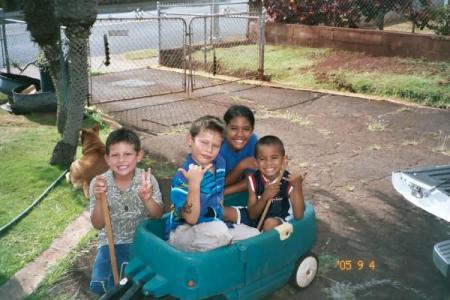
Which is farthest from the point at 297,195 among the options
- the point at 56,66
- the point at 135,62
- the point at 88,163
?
the point at 135,62

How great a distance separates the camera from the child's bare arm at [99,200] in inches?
122

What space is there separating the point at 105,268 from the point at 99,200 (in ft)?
1.61

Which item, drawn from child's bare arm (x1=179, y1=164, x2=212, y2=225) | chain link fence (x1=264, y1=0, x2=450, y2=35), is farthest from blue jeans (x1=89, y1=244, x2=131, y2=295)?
chain link fence (x1=264, y1=0, x2=450, y2=35)

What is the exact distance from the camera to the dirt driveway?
3.65 meters

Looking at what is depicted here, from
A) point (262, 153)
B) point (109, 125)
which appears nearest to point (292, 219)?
point (262, 153)

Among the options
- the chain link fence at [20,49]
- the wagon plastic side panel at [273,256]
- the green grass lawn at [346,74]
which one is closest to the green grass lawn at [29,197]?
the wagon plastic side panel at [273,256]

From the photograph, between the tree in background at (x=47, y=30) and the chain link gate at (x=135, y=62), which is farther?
the chain link gate at (x=135, y=62)

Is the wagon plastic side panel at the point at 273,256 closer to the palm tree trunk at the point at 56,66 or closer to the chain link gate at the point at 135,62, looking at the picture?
the palm tree trunk at the point at 56,66

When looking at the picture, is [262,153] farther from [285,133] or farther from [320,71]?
[320,71]

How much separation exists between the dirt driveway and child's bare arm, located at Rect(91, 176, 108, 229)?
62 centimetres

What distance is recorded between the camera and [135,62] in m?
12.6

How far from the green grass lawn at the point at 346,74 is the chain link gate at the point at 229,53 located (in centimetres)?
3

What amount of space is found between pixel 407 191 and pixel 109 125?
491 centimetres

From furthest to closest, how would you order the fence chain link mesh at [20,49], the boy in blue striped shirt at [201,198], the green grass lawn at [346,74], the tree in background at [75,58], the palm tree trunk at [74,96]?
the fence chain link mesh at [20,49] < the green grass lawn at [346,74] < the palm tree trunk at [74,96] < the tree in background at [75,58] < the boy in blue striped shirt at [201,198]
